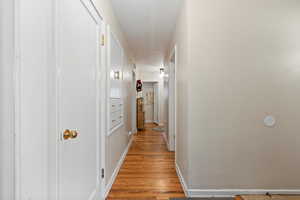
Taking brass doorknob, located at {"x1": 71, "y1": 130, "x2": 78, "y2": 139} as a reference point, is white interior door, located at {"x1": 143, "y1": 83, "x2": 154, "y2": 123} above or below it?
above

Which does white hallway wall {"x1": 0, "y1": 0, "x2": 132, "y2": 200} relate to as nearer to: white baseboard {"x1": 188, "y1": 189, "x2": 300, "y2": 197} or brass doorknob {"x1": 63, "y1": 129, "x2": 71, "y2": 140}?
brass doorknob {"x1": 63, "y1": 129, "x2": 71, "y2": 140}

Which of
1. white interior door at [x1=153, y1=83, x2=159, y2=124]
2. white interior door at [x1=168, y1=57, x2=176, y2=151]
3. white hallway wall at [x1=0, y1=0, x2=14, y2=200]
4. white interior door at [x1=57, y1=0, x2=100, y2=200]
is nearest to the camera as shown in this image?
white hallway wall at [x1=0, y1=0, x2=14, y2=200]

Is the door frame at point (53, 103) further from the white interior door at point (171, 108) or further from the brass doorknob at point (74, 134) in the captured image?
the white interior door at point (171, 108)

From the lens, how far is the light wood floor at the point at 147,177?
87.0 inches

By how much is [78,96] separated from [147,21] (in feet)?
7.13

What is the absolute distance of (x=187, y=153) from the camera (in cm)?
213

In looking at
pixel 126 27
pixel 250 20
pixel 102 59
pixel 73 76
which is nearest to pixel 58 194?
pixel 73 76

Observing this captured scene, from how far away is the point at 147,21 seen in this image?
3.11m

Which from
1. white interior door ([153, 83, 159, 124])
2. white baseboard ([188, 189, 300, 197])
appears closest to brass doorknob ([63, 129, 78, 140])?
white baseboard ([188, 189, 300, 197])

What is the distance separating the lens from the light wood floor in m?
2.21

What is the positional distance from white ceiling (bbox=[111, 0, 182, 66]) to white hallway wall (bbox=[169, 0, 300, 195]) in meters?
0.74

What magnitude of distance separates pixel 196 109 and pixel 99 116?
1054 millimetres

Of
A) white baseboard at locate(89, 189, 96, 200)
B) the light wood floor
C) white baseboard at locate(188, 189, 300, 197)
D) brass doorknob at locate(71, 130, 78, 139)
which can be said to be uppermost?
brass doorknob at locate(71, 130, 78, 139)

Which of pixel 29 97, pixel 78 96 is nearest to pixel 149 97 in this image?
pixel 78 96
